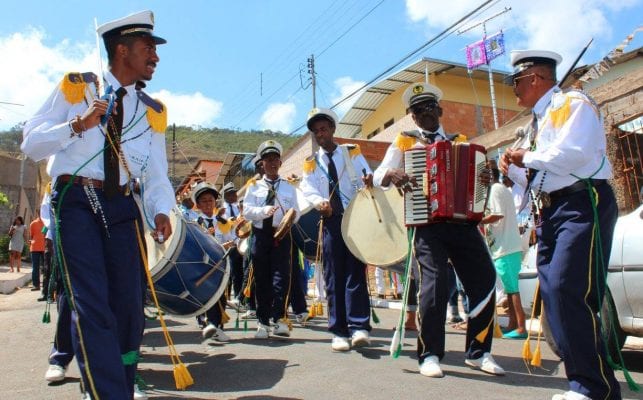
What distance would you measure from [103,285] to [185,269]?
1.96 metres

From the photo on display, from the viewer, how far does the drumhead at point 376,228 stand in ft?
18.9

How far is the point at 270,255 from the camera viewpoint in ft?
23.7

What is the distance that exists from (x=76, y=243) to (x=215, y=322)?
370 centimetres

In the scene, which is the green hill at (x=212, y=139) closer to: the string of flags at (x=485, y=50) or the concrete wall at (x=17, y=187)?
the concrete wall at (x=17, y=187)

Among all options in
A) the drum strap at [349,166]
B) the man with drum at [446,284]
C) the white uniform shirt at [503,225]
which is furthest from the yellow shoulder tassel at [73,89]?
the white uniform shirt at [503,225]

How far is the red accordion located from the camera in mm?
4695

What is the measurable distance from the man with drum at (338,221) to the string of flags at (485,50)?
23.6m

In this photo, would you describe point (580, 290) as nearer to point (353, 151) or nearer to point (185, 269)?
point (185, 269)

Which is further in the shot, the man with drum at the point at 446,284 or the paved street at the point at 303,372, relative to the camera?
the man with drum at the point at 446,284

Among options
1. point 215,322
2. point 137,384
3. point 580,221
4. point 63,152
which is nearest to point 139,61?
point 63,152

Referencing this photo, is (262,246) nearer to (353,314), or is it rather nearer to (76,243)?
(353,314)

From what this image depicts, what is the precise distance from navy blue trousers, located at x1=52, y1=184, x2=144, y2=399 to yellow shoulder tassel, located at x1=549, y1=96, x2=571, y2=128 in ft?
8.28

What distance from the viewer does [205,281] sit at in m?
5.33

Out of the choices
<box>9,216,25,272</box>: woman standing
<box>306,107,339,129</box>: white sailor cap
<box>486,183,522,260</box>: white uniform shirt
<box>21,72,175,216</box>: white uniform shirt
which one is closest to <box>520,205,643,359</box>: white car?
<box>486,183,522,260</box>: white uniform shirt
